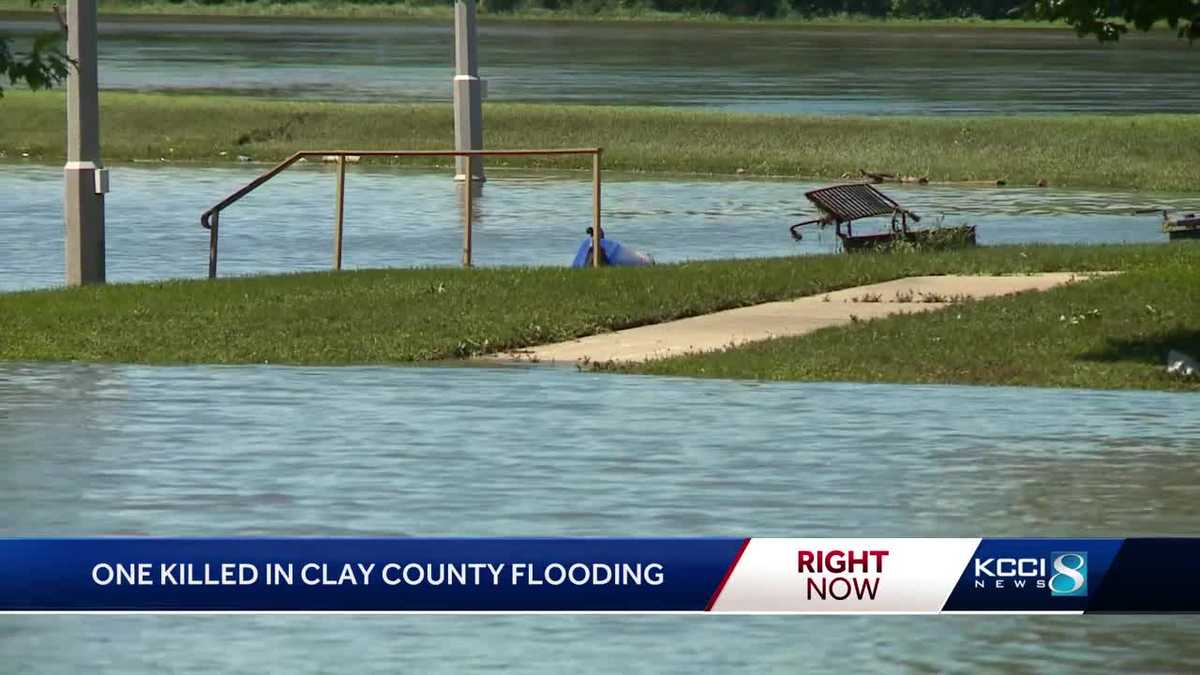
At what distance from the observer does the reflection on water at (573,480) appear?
37.4ft

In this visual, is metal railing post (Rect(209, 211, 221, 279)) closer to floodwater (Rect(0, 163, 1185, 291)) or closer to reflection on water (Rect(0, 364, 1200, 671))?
floodwater (Rect(0, 163, 1185, 291))

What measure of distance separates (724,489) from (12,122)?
39686 mm

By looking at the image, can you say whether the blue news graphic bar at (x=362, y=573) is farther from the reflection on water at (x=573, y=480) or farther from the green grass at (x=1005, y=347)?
the green grass at (x=1005, y=347)

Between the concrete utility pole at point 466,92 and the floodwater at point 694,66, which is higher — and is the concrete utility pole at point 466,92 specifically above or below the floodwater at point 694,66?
above

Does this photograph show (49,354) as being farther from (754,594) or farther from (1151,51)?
(1151,51)

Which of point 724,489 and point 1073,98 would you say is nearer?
point 724,489

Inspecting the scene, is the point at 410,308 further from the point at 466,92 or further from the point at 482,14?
the point at 482,14

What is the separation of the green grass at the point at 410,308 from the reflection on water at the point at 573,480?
27.6 inches

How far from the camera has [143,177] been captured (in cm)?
4403

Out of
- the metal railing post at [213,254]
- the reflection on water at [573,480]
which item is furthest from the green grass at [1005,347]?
the metal railing post at [213,254]

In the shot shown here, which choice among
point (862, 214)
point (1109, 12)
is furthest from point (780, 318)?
point (862, 214)

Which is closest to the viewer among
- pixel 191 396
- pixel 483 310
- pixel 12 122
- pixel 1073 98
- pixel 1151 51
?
pixel 191 396

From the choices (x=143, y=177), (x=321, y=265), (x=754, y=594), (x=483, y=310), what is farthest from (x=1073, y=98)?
(x=754, y=594)

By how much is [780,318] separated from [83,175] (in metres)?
6.80
